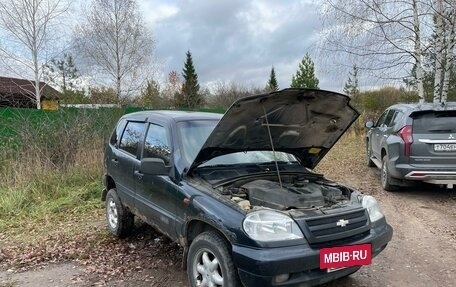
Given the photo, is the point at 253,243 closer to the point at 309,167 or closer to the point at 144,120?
the point at 309,167

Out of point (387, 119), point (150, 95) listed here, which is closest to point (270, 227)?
point (387, 119)

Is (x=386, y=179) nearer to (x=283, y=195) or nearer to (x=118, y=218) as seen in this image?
(x=283, y=195)

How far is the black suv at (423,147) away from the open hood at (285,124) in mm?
2739

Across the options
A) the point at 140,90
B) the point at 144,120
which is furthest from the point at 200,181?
the point at 140,90

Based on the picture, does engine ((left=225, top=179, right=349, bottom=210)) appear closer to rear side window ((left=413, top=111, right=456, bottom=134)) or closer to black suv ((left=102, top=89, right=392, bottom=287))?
black suv ((left=102, top=89, right=392, bottom=287))

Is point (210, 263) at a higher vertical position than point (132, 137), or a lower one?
lower

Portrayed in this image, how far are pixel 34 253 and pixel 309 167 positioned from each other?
11.6 feet

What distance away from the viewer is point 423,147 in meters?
6.58

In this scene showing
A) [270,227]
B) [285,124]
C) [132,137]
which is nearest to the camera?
[270,227]

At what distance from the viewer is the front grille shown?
2.95m

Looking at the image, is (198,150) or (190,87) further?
(190,87)

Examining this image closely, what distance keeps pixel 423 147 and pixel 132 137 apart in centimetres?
479

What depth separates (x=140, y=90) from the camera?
29031 mm

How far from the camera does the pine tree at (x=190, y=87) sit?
45.4 metres
